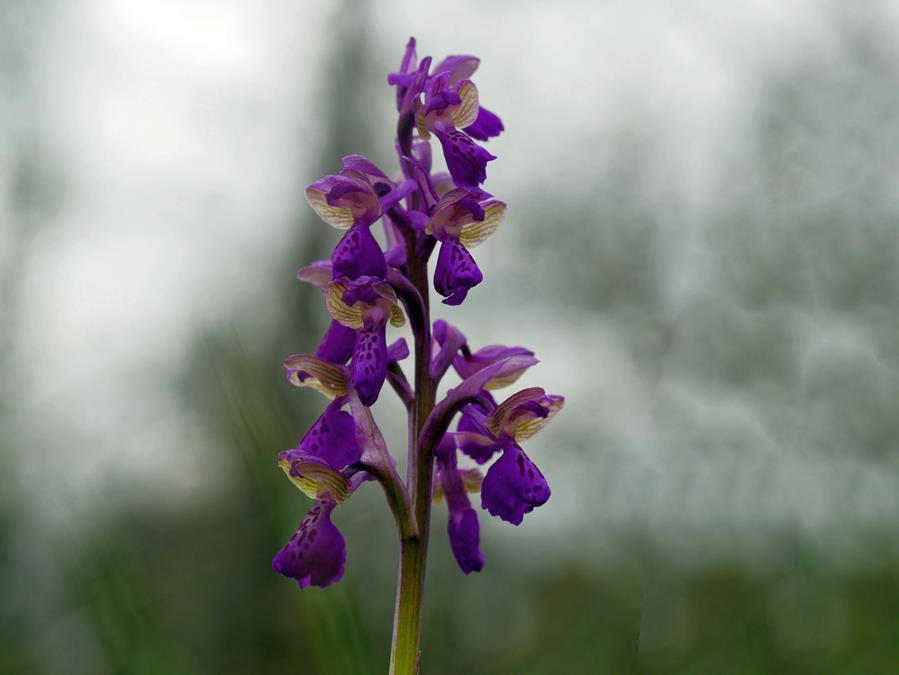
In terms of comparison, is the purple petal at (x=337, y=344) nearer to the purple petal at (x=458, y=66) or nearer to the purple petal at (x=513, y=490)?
the purple petal at (x=513, y=490)

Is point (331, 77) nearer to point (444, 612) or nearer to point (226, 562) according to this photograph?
point (226, 562)

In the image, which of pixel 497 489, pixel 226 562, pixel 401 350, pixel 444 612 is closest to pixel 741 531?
pixel 497 489

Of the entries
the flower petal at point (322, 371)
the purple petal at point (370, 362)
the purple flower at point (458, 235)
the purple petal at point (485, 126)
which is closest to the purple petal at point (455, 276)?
the purple flower at point (458, 235)

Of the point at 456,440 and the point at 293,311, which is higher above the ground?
the point at 293,311

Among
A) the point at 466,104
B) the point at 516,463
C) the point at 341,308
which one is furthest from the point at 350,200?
the point at 516,463

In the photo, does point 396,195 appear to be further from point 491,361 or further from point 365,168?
point 491,361

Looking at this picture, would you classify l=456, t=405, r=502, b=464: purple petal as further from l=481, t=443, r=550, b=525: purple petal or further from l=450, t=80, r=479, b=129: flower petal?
l=450, t=80, r=479, b=129: flower petal

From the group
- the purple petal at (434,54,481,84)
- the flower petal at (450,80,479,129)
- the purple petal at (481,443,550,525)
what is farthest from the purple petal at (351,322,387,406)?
the purple petal at (434,54,481,84)
